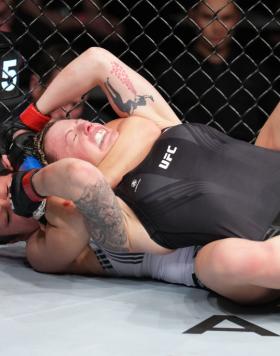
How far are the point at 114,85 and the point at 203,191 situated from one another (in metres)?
0.44

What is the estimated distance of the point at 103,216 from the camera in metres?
1.46

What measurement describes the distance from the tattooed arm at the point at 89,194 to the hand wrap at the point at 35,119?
0.33 metres

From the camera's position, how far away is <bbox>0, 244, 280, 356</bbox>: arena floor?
121cm

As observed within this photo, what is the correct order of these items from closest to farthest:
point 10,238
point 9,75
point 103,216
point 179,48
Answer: point 103,216
point 10,238
point 9,75
point 179,48

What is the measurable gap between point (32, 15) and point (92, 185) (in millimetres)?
1070

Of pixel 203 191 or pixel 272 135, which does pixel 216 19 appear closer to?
pixel 272 135

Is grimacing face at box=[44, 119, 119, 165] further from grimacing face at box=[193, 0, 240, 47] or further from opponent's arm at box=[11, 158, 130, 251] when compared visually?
grimacing face at box=[193, 0, 240, 47]

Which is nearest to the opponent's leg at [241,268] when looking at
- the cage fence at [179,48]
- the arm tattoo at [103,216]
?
the arm tattoo at [103,216]

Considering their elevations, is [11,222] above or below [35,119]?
below

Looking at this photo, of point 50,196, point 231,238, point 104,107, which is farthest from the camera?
point 104,107

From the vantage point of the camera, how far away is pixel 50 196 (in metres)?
1.58

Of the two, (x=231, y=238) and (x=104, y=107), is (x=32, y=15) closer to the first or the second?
(x=104, y=107)

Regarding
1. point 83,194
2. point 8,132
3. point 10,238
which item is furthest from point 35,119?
point 83,194

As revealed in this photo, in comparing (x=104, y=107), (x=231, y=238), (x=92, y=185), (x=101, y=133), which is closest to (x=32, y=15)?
(x=104, y=107)
